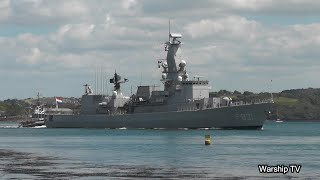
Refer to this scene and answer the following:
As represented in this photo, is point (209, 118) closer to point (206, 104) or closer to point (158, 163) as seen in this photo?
point (206, 104)

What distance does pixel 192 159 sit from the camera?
64.1 m

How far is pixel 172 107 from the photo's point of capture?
5586 inches

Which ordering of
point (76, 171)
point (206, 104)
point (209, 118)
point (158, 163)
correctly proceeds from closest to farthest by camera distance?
point (76, 171) → point (158, 163) → point (209, 118) → point (206, 104)

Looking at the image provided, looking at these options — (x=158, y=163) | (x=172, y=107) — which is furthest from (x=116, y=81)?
(x=158, y=163)

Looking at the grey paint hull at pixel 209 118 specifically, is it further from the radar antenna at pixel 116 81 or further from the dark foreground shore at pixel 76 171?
the dark foreground shore at pixel 76 171

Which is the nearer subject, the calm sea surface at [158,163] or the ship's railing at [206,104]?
the calm sea surface at [158,163]

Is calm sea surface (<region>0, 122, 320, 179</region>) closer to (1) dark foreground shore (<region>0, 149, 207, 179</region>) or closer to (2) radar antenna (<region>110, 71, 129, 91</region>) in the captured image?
(1) dark foreground shore (<region>0, 149, 207, 179</region>)

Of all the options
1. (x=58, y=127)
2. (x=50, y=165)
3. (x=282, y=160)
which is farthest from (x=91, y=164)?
(x=58, y=127)

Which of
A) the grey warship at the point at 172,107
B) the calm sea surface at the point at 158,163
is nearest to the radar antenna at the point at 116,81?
the grey warship at the point at 172,107

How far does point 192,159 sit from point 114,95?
96123 millimetres

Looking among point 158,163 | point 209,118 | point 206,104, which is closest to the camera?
point 158,163

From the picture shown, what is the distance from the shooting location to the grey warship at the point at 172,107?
13588cm

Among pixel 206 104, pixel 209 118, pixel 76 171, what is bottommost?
pixel 76 171

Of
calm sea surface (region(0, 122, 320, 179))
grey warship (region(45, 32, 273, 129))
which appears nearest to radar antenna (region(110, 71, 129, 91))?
grey warship (region(45, 32, 273, 129))
